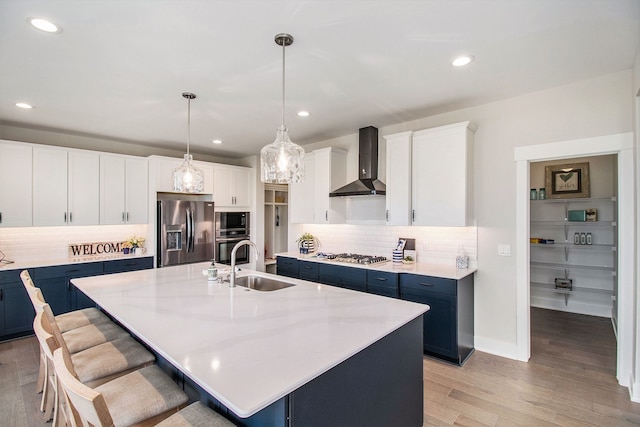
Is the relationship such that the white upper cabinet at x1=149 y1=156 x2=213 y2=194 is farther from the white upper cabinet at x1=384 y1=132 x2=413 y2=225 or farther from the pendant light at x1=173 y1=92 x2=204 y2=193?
the white upper cabinet at x1=384 y1=132 x2=413 y2=225

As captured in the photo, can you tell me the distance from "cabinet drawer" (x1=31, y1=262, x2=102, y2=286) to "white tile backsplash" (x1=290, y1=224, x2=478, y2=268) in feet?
9.49

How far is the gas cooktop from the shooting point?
397 centimetres

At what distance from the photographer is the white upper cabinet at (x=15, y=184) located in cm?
382

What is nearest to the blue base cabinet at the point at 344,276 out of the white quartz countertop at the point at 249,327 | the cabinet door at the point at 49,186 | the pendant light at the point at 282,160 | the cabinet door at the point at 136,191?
the white quartz countertop at the point at 249,327

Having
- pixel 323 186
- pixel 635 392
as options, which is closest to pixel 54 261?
pixel 323 186

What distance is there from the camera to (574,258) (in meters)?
4.77

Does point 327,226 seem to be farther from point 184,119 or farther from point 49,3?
point 49,3

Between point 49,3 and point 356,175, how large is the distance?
355 cm

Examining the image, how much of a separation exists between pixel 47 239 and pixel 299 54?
443cm

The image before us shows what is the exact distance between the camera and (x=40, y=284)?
3.88m

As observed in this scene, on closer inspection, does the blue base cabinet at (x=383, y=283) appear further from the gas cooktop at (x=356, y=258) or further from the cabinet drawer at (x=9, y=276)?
the cabinet drawer at (x=9, y=276)

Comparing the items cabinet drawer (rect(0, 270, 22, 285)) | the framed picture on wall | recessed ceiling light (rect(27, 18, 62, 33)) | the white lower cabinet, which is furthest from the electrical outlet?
cabinet drawer (rect(0, 270, 22, 285))

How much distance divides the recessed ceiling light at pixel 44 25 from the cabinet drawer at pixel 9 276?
10.4 ft

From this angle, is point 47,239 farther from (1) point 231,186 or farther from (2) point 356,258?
(2) point 356,258
